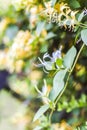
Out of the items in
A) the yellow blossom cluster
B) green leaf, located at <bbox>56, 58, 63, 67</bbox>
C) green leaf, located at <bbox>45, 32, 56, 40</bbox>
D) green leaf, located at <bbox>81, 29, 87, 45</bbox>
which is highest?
the yellow blossom cluster

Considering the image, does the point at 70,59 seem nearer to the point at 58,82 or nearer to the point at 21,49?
the point at 58,82

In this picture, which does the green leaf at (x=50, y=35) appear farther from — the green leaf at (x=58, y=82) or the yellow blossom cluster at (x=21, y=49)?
the green leaf at (x=58, y=82)

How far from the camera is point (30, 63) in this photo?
1125 mm

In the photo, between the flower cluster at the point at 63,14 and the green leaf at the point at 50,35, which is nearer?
the flower cluster at the point at 63,14

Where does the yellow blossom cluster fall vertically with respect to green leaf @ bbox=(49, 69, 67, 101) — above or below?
above

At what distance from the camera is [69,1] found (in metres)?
0.71

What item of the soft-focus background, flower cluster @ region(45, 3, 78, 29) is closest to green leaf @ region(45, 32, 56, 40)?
the soft-focus background

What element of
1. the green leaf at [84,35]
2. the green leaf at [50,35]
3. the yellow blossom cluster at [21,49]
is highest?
the yellow blossom cluster at [21,49]

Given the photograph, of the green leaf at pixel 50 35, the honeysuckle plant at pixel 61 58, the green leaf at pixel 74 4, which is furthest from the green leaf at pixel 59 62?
the green leaf at pixel 50 35

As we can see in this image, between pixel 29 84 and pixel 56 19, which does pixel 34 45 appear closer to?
pixel 56 19

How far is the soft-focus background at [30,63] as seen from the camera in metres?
0.89

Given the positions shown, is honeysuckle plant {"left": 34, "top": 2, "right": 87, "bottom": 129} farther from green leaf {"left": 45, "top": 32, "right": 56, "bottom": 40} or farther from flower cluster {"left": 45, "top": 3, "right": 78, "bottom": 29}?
green leaf {"left": 45, "top": 32, "right": 56, "bottom": 40}

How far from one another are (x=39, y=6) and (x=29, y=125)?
72 cm

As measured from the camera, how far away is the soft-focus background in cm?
89
